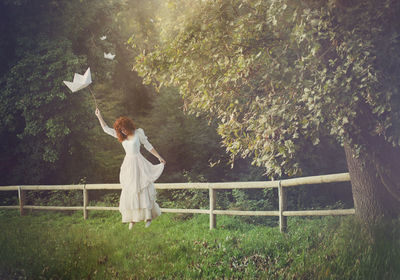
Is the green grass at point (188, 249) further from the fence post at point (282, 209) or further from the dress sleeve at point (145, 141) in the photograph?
the dress sleeve at point (145, 141)

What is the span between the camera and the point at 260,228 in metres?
5.47

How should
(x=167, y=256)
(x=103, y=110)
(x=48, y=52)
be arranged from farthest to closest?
(x=48, y=52) < (x=103, y=110) < (x=167, y=256)

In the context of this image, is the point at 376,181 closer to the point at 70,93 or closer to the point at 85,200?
the point at 85,200


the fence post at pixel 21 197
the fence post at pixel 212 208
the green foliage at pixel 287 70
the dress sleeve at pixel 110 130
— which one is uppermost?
the green foliage at pixel 287 70

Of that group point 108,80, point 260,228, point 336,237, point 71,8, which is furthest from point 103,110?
point 336,237

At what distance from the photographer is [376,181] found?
15.1 feet

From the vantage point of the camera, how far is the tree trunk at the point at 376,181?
14.7 feet

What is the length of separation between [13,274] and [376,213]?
4379 mm

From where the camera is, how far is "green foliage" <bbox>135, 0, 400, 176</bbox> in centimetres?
403

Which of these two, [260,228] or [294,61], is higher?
[294,61]

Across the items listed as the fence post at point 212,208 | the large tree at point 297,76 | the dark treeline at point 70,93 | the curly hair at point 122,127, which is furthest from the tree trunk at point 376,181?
the curly hair at point 122,127

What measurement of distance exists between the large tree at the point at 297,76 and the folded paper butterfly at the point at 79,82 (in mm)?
629

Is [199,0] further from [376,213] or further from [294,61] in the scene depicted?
[376,213]

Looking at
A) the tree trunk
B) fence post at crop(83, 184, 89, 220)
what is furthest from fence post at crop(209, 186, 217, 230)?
the tree trunk
